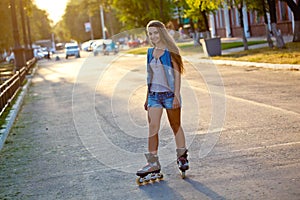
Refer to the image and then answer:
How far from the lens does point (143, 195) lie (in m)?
6.92

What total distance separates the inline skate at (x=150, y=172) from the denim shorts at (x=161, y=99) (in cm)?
58

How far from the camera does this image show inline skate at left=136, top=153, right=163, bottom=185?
7457mm

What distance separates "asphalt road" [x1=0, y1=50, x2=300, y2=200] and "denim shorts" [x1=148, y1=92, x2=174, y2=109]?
84 cm

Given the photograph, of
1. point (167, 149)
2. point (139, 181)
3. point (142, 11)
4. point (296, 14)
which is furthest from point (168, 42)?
point (142, 11)

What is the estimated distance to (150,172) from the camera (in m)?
7.50

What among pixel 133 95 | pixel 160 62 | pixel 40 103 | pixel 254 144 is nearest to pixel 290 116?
pixel 254 144

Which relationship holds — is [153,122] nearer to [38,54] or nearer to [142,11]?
[142,11]

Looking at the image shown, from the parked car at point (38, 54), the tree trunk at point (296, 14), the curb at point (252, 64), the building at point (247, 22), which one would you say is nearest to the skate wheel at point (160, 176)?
the curb at point (252, 64)

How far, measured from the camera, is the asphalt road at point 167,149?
7109mm

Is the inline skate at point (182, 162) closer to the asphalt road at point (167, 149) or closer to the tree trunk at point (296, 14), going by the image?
the asphalt road at point (167, 149)

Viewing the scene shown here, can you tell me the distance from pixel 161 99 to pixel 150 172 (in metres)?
0.82

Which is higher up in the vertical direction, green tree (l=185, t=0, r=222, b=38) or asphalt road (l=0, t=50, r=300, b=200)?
green tree (l=185, t=0, r=222, b=38)

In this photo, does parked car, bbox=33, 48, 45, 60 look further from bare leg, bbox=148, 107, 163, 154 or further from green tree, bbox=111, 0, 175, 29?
bare leg, bbox=148, 107, 163, 154

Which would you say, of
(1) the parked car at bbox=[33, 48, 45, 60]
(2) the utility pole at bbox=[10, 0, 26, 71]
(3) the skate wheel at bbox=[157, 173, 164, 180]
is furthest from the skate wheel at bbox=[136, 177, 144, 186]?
(1) the parked car at bbox=[33, 48, 45, 60]
